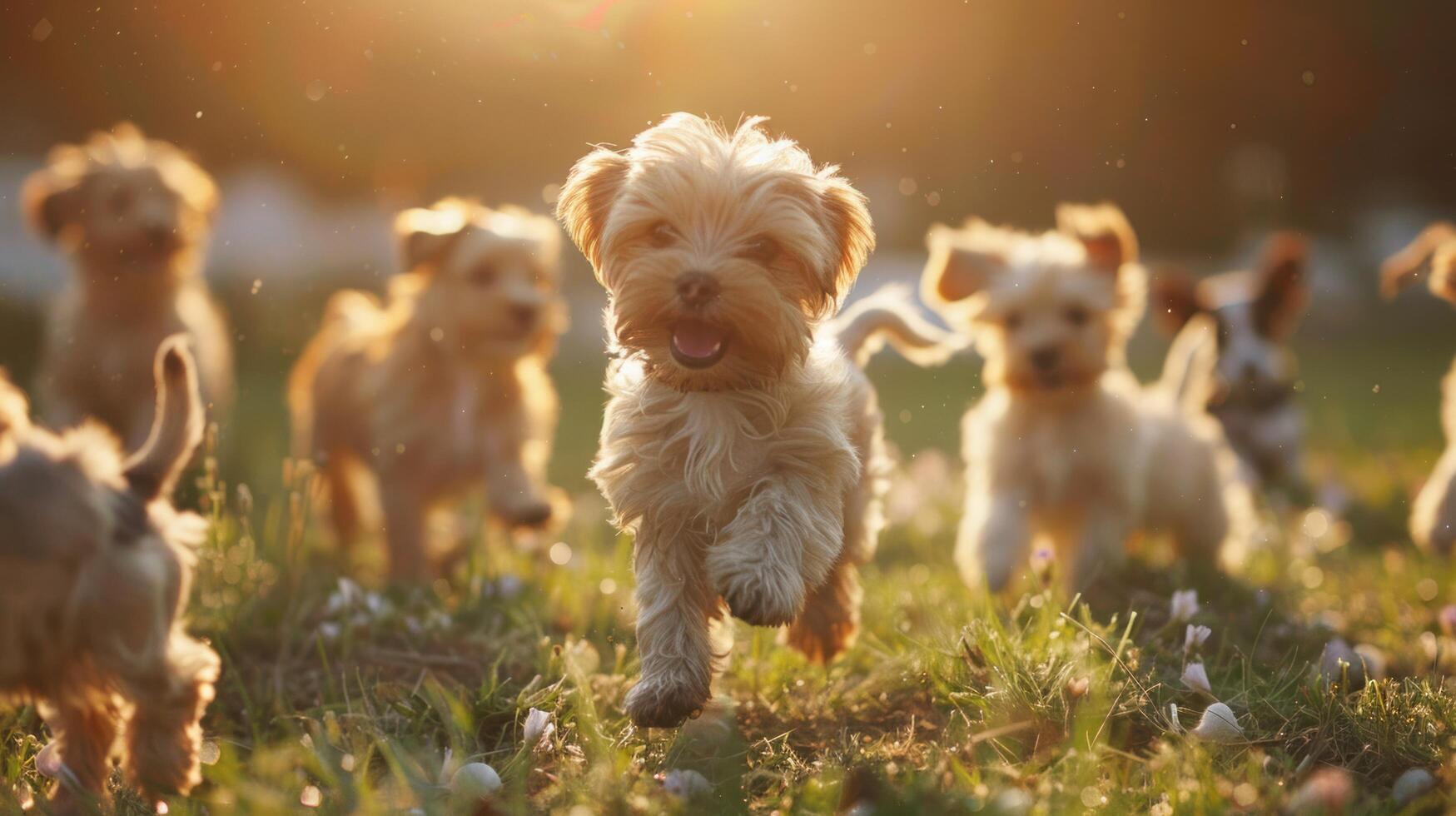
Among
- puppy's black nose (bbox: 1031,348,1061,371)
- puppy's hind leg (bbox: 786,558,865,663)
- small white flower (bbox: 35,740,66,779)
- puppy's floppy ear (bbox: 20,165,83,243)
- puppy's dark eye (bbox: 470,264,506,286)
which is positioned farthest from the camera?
puppy's floppy ear (bbox: 20,165,83,243)

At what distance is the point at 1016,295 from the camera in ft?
19.2

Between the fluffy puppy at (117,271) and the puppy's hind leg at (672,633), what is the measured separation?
12.0ft

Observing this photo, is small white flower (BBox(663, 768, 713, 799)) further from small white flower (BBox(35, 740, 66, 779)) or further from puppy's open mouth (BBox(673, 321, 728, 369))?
small white flower (BBox(35, 740, 66, 779))

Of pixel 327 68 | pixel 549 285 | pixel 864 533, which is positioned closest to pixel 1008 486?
pixel 864 533

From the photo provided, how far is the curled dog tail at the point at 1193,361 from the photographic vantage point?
27.1 ft

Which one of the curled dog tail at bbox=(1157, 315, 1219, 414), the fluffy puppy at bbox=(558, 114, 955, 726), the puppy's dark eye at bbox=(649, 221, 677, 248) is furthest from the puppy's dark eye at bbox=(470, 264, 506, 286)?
the curled dog tail at bbox=(1157, 315, 1219, 414)

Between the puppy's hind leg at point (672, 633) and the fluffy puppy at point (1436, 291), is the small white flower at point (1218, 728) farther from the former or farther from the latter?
the fluffy puppy at point (1436, 291)

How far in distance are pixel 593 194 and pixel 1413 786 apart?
272 centimetres

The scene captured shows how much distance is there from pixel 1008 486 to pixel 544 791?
3.33 m

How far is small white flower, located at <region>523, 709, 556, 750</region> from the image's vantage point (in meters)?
3.33

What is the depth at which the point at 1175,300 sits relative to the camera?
8414 mm

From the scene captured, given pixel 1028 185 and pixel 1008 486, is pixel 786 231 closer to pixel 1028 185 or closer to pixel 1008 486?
pixel 1008 486

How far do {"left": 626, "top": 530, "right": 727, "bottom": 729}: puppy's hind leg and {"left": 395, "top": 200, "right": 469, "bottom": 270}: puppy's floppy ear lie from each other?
3.10 metres

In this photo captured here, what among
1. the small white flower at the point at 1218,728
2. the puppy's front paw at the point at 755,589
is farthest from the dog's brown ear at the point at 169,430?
the small white flower at the point at 1218,728
